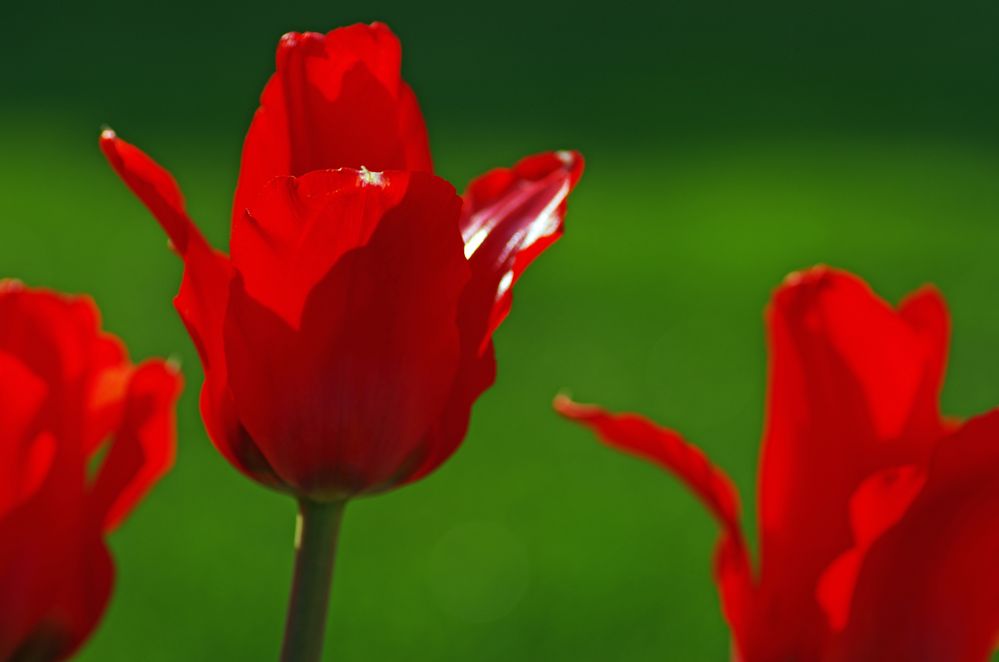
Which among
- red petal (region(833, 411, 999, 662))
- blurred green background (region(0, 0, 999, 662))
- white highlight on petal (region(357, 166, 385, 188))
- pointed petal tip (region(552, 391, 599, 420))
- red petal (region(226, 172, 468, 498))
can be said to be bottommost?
blurred green background (region(0, 0, 999, 662))

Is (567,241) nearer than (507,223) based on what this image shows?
No

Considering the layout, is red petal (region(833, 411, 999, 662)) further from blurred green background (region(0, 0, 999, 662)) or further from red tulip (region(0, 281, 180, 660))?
blurred green background (region(0, 0, 999, 662))

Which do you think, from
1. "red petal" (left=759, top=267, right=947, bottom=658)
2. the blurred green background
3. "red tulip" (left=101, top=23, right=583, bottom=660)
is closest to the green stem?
"red tulip" (left=101, top=23, right=583, bottom=660)

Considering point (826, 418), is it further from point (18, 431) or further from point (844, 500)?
point (18, 431)

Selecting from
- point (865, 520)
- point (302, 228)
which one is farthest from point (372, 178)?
point (865, 520)

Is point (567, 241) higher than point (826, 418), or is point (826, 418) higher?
point (826, 418)

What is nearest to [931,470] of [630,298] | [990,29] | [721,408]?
[721,408]
